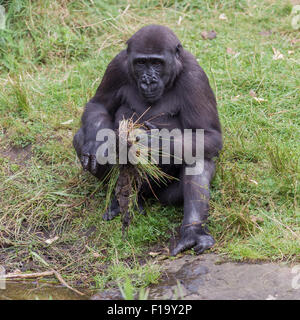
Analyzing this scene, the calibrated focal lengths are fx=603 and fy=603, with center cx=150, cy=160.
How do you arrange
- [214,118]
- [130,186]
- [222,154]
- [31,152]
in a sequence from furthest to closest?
[31,152]
[222,154]
[214,118]
[130,186]

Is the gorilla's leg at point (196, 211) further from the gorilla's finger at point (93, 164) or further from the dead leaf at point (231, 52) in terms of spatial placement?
the dead leaf at point (231, 52)

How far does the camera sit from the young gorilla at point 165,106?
465 centimetres

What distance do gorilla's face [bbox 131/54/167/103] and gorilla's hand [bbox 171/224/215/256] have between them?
109cm

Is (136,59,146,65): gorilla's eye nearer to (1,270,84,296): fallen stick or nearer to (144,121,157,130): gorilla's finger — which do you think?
(144,121,157,130): gorilla's finger

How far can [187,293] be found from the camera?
13.0ft

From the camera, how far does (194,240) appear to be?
179 inches

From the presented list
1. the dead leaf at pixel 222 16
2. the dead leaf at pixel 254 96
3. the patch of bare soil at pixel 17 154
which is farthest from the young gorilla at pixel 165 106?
the dead leaf at pixel 222 16

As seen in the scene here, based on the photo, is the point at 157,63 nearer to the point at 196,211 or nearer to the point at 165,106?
the point at 165,106

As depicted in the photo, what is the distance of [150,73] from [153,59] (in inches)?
4.4

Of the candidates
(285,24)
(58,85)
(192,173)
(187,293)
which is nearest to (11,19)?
(58,85)

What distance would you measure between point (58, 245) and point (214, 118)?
5.44ft

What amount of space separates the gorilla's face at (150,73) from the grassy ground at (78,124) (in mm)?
921

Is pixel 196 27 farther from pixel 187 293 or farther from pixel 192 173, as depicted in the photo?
pixel 187 293

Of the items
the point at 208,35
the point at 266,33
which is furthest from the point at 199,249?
the point at 266,33
